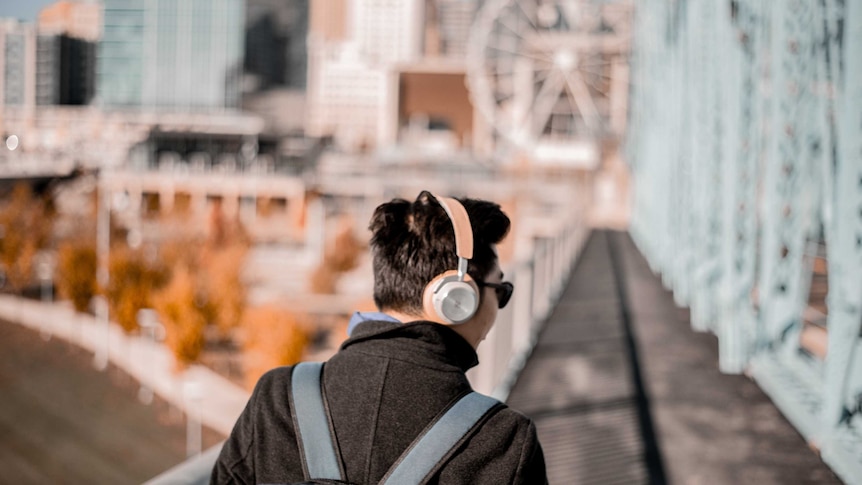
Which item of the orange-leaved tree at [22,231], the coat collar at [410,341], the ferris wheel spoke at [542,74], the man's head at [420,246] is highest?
the ferris wheel spoke at [542,74]

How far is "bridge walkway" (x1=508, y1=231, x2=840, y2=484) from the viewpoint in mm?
4309

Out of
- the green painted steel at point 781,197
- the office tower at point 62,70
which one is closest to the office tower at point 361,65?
the green painted steel at point 781,197

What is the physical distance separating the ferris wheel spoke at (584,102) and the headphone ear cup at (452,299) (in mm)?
47667

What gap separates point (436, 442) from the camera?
1.50 meters

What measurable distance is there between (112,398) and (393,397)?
2503 centimetres

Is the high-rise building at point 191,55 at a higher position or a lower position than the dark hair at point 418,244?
higher

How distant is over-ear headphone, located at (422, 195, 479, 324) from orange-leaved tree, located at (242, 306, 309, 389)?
2322cm

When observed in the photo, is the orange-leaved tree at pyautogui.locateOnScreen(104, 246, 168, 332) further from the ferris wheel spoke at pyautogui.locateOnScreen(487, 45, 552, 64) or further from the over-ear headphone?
the over-ear headphone

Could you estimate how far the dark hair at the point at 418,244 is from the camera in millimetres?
1687

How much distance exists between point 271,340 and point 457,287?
24.5 metres

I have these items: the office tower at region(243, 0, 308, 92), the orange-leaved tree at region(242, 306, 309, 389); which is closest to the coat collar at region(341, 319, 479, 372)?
the orange-leaved tree at region(242, 306, 309, 389)

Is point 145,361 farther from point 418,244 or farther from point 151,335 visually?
point 418,244

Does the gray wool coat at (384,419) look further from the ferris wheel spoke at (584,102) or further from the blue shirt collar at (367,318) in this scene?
the ferris wheel spoke at (584,102)

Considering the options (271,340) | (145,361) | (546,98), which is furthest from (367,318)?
(546,98)
